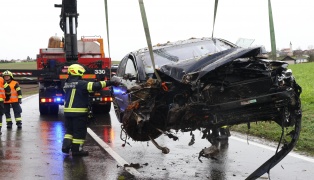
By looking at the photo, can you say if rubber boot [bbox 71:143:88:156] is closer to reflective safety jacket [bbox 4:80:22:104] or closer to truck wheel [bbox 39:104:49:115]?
reflective safety jacket [bbox 4:80:22:104]

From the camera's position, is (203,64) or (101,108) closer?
(203,64)

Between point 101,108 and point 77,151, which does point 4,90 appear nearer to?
point 101,108

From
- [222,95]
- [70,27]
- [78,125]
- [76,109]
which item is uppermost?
[70,27]

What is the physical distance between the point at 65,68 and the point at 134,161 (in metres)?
8.21

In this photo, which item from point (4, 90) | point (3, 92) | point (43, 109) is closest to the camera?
point (3, 92)

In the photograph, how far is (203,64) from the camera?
5.97 metres

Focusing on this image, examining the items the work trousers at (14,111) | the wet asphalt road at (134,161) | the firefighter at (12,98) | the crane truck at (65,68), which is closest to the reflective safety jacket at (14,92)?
the firefighter at (12,98)

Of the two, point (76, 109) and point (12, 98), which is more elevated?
point (76, 109)

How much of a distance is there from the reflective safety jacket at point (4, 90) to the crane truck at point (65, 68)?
2.80 m

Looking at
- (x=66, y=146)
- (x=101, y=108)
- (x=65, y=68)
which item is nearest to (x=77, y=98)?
(x=66, y=146)

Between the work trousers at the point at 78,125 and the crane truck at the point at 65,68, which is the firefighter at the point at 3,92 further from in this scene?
the work trousers at the point at 78,125

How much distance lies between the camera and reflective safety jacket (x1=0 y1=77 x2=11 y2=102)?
39.3ft

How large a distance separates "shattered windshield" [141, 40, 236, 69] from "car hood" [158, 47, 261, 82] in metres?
1.31

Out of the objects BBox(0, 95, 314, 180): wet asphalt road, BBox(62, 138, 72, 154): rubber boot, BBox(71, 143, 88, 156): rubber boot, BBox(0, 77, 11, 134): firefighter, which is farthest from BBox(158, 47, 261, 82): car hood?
BBox(0, 77, 11, 134): firefighter
